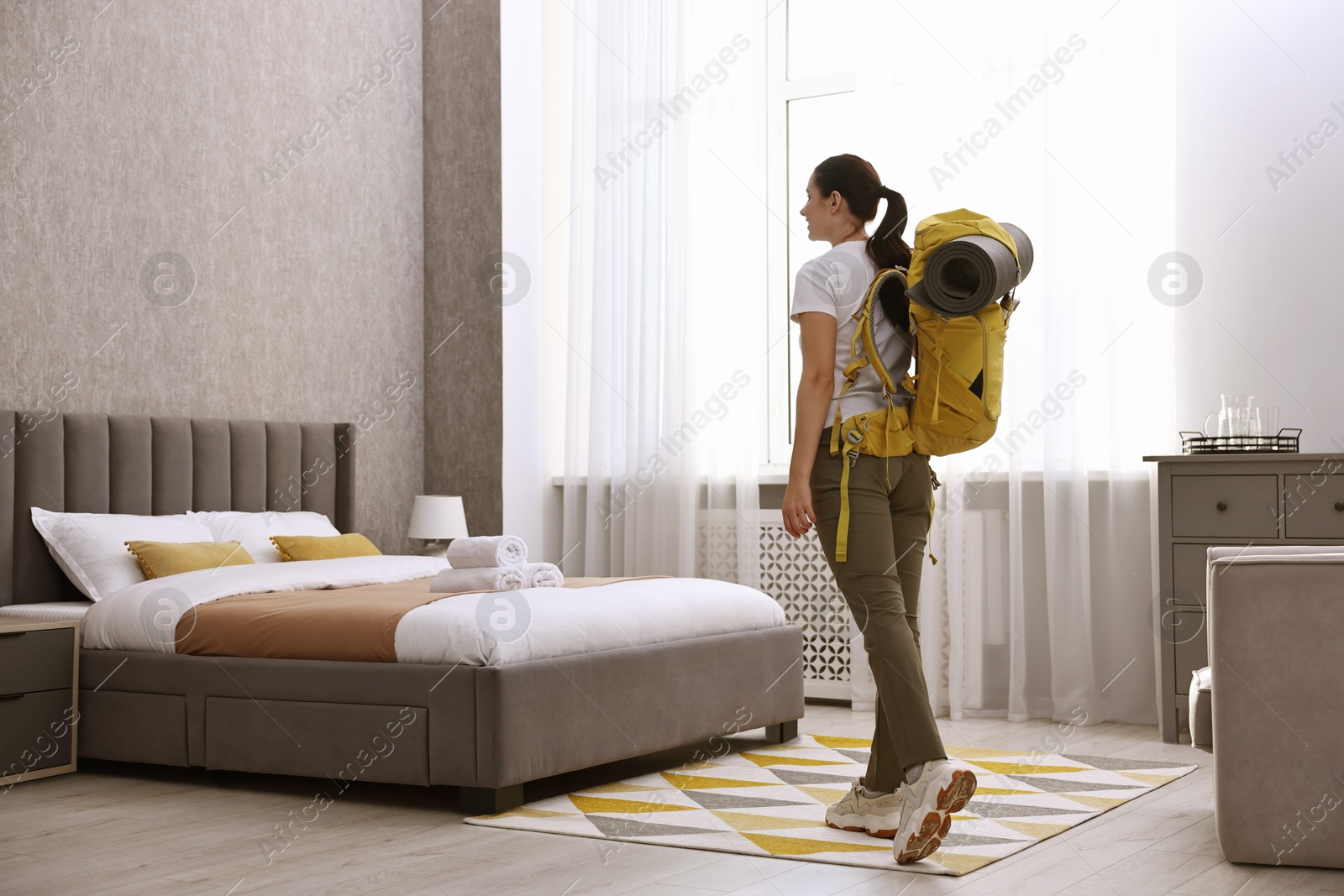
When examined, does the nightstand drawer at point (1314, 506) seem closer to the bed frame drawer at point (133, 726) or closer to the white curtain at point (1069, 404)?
the white curtain at point (1069, 404)

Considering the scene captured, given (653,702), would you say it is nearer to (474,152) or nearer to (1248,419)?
(1248,419)

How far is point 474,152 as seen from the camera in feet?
19.7

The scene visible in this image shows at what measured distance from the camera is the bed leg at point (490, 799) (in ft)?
10.7

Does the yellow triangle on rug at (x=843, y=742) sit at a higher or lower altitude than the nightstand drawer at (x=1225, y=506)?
lower

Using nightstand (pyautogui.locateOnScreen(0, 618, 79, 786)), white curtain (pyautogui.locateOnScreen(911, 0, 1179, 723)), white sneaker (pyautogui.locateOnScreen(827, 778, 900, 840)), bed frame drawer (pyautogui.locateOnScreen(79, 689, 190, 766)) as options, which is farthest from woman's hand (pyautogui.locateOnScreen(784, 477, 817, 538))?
white curtain (pyautogui.locateOnScreen(911, 0, 1179, 723))

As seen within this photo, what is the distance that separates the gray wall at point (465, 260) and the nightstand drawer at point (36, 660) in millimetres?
2202

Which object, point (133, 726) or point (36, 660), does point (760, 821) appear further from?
point (36, 660)

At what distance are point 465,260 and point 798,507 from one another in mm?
3571

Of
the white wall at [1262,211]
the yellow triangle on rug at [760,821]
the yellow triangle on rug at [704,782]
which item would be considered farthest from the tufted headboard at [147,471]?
the white wall at [1262,211]

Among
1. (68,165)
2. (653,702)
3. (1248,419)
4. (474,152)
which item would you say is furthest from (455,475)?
(1248,419)

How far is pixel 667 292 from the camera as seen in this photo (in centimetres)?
580

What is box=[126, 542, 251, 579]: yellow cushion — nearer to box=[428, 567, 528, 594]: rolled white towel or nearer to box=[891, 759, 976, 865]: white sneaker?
box=[428, 567, 528, 594]: rolled white towel

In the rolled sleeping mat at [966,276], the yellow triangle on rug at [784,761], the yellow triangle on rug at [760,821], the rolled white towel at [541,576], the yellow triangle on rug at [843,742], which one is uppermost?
the rolled sleeping mat at [966,276]

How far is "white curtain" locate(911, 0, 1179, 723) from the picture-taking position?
16.1 ft
